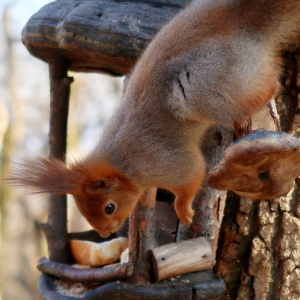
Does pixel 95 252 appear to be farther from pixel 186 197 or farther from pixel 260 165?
pixel 260 165

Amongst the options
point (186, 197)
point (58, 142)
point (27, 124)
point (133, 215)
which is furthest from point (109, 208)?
point (27, 124)

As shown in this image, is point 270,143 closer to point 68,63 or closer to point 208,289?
point 208,289

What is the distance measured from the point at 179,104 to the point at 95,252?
2.15 feet

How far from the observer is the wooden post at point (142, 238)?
1287mm

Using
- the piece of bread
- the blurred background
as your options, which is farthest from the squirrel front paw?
the blurred background

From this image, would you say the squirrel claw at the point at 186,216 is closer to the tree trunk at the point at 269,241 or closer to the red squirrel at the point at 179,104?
the red squirrel at the point at 179,104

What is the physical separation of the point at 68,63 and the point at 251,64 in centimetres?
78

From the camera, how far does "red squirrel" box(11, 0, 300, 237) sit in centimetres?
105

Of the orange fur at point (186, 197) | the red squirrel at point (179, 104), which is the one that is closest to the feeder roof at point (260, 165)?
the red squirrel at point (179, 104)

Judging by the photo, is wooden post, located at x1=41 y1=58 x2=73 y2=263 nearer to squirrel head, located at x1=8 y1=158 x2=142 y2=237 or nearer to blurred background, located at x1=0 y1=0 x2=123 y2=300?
squirrel head, located at x1=8 y1=158 x2=142 y2=237

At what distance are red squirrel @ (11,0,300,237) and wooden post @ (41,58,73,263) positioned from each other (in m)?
0.28

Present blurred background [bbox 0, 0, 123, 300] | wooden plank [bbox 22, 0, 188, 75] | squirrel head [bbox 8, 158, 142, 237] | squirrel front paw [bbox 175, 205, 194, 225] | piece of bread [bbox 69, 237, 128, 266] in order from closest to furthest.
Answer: squirrel head [bbox 8, 158, 142, 237]
wooden plank [bbox 22, 0, 188, 75]
squirrel front paw [bbox 175, 205, 194, 225]
piece of bread [bbox 69, 237, 128, 266]
blurred background [bbox 0, 0, 123, 300]

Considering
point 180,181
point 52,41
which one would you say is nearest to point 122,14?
point 52,41

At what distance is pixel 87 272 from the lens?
132cm
